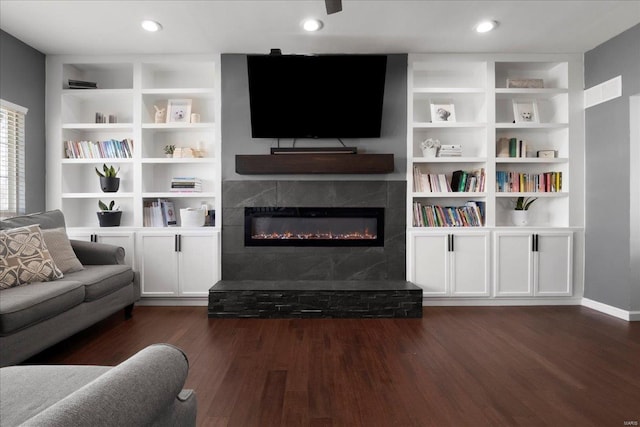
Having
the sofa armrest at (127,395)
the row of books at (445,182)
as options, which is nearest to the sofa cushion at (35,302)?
the sofa armrest at (127,395)

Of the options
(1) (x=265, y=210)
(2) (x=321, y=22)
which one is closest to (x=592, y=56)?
(2) (x=321, y=22)

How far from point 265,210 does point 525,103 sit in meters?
3.15

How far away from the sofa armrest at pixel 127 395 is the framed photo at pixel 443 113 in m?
3.75

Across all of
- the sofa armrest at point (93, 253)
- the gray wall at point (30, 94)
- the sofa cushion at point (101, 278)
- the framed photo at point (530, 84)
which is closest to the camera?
the sofa cushion at point (101, 278)

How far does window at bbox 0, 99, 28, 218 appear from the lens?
3430mm

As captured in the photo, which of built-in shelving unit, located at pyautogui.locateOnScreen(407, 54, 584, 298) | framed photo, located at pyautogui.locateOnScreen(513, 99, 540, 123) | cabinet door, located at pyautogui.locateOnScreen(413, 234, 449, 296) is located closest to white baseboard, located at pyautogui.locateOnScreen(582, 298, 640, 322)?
built-in shelving unit, located at pyautogui.locateOnScreen(407, 54, 584, 298)

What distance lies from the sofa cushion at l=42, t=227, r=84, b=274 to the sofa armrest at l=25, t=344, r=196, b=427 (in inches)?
102

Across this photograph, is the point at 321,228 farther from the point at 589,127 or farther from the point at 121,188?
the point at 589,127

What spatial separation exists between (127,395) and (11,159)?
156 inches

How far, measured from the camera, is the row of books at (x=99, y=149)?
3.97 meters

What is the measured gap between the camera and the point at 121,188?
421 centimetres

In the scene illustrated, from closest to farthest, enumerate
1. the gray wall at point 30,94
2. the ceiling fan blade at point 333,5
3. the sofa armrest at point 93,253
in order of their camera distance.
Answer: the ceiling fan blade at point 333,5 → the sofa armrest at point 93,253 → the gray wall at point 30,94

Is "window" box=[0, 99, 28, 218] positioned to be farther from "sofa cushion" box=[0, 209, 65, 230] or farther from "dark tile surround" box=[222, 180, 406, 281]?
"dark tile surround" box=[222, 180, 406, 281]

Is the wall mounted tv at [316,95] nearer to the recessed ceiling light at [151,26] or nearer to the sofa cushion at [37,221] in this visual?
the recessed ceiling light at [151,26]
